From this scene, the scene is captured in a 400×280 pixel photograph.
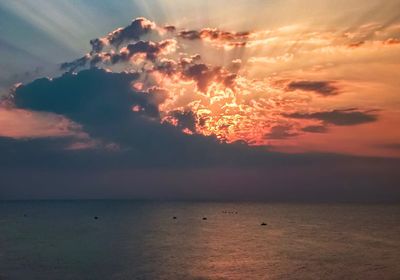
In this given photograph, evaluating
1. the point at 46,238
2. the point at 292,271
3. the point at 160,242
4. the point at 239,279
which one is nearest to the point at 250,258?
the point at 292,271

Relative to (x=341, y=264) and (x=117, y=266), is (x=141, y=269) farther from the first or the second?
(x=341, y=264)

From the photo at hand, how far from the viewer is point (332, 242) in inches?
5512

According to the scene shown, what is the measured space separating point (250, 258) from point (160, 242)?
39.5 metres

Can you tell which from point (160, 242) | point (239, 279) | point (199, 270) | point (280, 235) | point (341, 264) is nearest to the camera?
→ point (239, 279)

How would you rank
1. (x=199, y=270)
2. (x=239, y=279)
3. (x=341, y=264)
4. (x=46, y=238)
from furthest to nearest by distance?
(x=46, y=238) → (x=341, y=264) → (x=199, y=270) → (x=239, y=279)

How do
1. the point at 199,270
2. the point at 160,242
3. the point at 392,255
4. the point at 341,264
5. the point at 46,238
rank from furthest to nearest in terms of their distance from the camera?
1. the point at 46,238
2. the point at 160,242
3. the point at 392,255
4. the point at 341,264
5. the point at 199,270

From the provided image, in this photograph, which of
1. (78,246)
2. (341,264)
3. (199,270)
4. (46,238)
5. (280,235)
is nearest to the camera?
(199,270)

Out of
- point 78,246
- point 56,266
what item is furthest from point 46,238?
point 56,266

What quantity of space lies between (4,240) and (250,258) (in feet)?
260

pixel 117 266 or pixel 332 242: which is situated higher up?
pixel 332 242

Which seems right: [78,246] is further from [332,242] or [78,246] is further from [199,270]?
[332,242]

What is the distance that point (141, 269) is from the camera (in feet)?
284

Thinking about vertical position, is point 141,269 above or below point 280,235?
below

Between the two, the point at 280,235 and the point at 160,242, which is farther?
the point at 280,235
